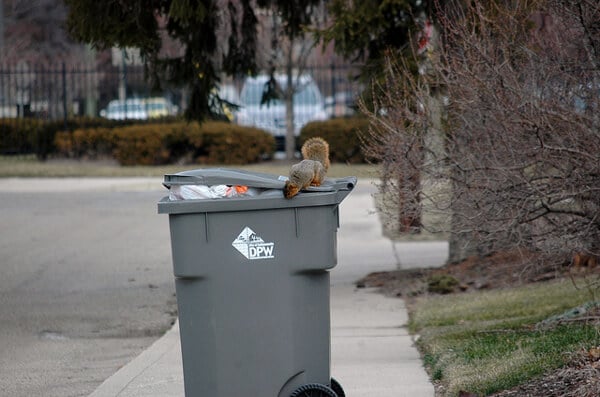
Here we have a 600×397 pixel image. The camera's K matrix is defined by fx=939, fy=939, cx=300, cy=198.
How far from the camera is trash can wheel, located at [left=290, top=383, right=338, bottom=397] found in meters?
4.86

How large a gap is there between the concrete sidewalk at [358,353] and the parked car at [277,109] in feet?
48.7

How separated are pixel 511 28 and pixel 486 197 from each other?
49.7 inches

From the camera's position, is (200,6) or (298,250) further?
(200,6)

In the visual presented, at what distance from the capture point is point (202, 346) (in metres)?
4.88

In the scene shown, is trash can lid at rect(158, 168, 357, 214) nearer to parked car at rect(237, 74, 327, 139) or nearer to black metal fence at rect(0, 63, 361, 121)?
black metal fence at rect(0, 63, 361, 121)

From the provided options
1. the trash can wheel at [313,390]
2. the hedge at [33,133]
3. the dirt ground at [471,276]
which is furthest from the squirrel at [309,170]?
the hedge at [33,133]

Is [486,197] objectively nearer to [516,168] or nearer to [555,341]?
[516,168]

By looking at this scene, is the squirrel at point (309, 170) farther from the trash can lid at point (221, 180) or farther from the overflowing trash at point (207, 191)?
the overflowing trash at point (207, 191)

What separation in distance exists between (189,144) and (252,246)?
736 inches

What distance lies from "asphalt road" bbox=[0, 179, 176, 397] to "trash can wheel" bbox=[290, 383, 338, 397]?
7.00ft

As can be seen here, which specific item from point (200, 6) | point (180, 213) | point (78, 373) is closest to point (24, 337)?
point (78, 373)

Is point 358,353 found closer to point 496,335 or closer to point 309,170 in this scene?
point 496,335

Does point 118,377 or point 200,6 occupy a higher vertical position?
point 200,6

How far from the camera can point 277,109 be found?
90.8 feet
